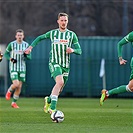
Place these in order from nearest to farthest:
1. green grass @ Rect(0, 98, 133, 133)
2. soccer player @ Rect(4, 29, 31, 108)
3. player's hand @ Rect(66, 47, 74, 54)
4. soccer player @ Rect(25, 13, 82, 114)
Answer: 1. green grass @ Rect(0, 98, 133, 133)
2. player's hand @ Rect(66, 47, 74, 54)
3. soccer player @ Rect(25, 13, 82, 114)
4. soccer player @ Rect(4, 29, 31, 108)

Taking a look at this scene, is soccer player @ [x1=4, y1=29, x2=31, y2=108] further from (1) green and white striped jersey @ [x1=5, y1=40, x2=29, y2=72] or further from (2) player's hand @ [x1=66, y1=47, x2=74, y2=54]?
(2) player's hand @ [x1=66, y1=47, x2=74, y2=54]

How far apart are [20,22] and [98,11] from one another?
19.9ft

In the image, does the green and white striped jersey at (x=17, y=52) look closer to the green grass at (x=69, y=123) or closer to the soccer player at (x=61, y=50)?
the green grass at (x=69, y=123)

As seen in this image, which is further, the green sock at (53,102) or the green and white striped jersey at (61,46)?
the green and white striped jersey at (61,46)

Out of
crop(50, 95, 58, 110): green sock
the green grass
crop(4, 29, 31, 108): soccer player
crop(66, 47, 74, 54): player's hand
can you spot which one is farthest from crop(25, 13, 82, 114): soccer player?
crop(4, 29, 31, 108): soccer player

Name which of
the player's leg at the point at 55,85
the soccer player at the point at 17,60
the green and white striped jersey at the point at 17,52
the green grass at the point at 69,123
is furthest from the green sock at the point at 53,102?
the green and white striped jersey at the point at 17,52

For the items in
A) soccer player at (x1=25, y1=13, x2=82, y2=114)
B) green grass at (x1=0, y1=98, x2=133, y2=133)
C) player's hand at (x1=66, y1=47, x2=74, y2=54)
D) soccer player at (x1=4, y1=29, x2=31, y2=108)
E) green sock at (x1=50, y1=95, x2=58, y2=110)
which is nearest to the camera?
green grass at (x1=0, y1=98, x2=133, y2=133)

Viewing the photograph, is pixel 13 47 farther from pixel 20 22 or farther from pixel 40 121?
pixel 20 22

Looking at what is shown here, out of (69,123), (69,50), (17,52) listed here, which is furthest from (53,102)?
(17,52)

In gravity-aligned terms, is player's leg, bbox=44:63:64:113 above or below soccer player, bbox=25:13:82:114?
below

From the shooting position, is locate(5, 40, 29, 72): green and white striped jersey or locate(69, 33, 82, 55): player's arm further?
locate(5, 40, 29, 72): green and white striped jersey

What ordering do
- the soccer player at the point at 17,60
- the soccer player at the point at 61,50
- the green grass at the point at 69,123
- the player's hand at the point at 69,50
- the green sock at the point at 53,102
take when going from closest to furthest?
the green grass at the point at 69,123 → the green sock at the point at 53,102 → the player's hand at the point at 69,50 → the soccer player at the point at 61,50 → the soccer player at the point at 17,60

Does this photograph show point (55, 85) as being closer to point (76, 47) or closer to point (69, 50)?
point (69, 50)

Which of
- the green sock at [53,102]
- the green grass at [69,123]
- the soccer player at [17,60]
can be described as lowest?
the green grass at [69,123]
